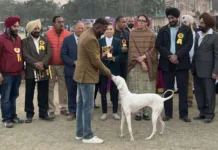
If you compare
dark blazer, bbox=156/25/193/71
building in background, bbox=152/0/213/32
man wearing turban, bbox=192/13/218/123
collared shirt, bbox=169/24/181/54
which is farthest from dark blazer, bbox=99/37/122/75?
building in background, bbox=152/0/213/32

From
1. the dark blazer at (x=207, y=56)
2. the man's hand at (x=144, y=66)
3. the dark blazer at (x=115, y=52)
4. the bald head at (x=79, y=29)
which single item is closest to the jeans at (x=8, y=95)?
the bald head at (x=79, y=29)

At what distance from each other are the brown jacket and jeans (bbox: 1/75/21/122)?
171 cm

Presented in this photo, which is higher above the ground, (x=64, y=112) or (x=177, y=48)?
(x=177, y=48)

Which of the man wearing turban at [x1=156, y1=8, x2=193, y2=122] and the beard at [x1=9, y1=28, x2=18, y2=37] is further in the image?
the man wearing turban at [x1=156, y1=8, x2=193, y2=122]

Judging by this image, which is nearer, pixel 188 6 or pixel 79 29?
pixel 79 29

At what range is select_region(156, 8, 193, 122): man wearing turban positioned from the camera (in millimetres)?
6426

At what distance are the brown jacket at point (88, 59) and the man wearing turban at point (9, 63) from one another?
1.62 meters

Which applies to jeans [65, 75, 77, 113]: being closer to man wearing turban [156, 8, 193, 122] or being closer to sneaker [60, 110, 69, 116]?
sneaker [60, 110, 69, 116]

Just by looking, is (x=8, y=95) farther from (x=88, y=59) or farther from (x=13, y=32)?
(x=88, y=59)

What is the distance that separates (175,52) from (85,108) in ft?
7.33

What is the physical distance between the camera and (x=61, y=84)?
726 cm

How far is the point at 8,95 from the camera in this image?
6.37 meters

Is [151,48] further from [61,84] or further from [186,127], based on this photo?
[61,84]

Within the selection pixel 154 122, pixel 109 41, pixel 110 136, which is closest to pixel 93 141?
pixel 110 136
